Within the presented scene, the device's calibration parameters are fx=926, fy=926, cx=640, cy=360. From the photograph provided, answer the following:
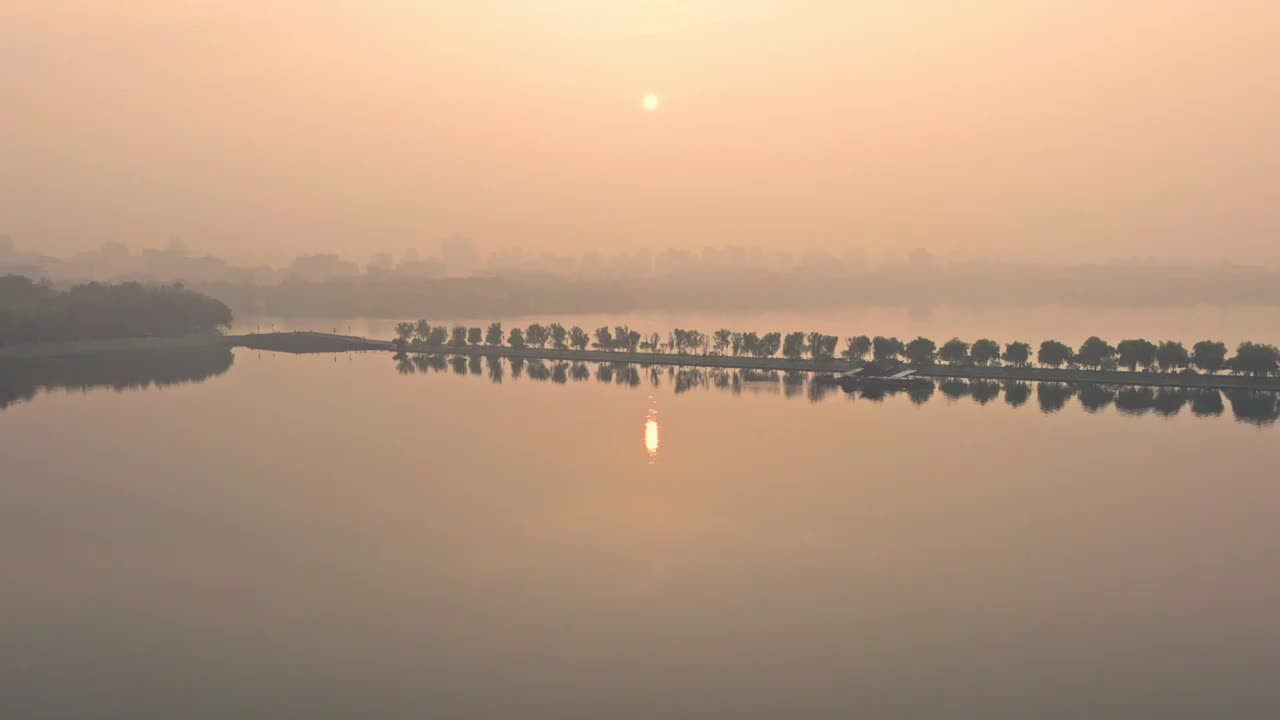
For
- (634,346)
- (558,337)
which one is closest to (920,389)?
(634,346)

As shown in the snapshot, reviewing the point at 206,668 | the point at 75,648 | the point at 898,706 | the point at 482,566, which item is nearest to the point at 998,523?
the point at 898,706

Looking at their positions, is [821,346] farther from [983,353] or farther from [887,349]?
[983,353]

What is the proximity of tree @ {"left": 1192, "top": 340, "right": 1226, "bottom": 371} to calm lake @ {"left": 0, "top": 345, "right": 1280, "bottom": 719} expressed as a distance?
16.1 meters

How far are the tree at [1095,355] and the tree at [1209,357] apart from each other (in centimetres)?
551

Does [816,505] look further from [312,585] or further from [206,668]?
[206,668]

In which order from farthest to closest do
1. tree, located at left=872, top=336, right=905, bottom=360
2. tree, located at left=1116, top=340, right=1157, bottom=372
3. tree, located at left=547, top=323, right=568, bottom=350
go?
1. tree, located at left=547, top=323, right=568, bottom=350
2. tree, located at left=872, top=336, right=905, bottom=360
3. tree, located at left=1116, top=340, right=1157, bottom=372

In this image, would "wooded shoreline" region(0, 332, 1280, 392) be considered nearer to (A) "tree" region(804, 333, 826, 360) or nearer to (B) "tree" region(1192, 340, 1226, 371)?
(A) "tree" region(804, 333, 826, 360)

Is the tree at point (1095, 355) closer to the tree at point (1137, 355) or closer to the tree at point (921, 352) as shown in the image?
the tree at point (1137, 355)

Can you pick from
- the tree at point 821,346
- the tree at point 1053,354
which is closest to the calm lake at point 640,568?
the tree at point 1053,354

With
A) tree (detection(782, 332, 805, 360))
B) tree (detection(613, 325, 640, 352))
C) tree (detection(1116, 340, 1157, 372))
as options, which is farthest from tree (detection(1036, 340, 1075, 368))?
tree (detection(613, 325, 640, 352))

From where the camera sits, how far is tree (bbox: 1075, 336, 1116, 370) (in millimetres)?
69875

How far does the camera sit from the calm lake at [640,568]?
19.3m

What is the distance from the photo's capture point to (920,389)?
217 ft

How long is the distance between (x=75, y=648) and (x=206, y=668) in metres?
3.49
